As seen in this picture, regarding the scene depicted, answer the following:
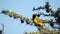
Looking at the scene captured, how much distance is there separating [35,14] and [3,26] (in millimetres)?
2158

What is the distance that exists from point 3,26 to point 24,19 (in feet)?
4.02

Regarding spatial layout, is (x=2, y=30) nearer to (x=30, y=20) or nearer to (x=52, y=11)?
(x=30, y=20)

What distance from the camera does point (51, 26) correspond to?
31.5 feet

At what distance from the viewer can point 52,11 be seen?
9352 mm

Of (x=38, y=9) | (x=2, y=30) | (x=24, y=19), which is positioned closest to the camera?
(x=38, y=9)

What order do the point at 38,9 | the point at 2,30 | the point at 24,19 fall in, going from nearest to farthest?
the point at 38,9 → the point at 24,19 → the point at 2,30

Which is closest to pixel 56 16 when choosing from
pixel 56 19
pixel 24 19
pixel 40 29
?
pixel 56 19

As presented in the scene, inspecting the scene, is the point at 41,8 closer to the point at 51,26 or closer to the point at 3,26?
the point at 51,26

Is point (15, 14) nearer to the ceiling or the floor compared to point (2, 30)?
nearer to the ceiling

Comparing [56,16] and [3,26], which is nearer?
[56,16]

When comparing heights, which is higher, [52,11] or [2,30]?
[52,11]

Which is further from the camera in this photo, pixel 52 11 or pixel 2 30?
pixel 2 30

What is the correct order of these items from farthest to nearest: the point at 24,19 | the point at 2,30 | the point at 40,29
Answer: the point at 2,30, the point at 24,19, the point at 40,29

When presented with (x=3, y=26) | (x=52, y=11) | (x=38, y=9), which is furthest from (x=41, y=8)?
(x=3, y=26)
